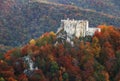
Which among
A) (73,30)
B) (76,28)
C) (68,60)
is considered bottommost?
(68,60)

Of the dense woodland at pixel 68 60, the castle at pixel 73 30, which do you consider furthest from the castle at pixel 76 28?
the dense woodland at pixel 68 60

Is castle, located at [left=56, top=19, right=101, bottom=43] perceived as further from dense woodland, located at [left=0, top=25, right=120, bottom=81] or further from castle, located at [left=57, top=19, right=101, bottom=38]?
dense woodland, located at [left=0, top=25, right=120, bottom=81]

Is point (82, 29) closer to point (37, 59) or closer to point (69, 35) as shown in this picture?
point (69, 35)

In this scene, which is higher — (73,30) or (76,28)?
(76,28)

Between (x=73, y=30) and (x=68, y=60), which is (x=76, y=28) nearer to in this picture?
(x=73, y=30)

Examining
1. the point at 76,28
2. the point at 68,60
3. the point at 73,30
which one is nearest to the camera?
the point at 68,60

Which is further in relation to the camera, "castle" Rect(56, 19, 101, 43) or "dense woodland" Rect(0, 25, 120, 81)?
"castle" Rect(56, 19, 101, 43)

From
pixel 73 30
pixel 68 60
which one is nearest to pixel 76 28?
pixel 73 30

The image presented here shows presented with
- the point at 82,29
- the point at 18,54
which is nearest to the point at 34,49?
the point at 18,54

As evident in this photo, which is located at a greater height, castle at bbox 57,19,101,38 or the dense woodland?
castle at bbox 57,19,101,38

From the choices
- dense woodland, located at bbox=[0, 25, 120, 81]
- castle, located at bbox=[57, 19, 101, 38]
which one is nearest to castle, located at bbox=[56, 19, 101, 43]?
castle, located at bbox=[57, 19, 101, 38]
